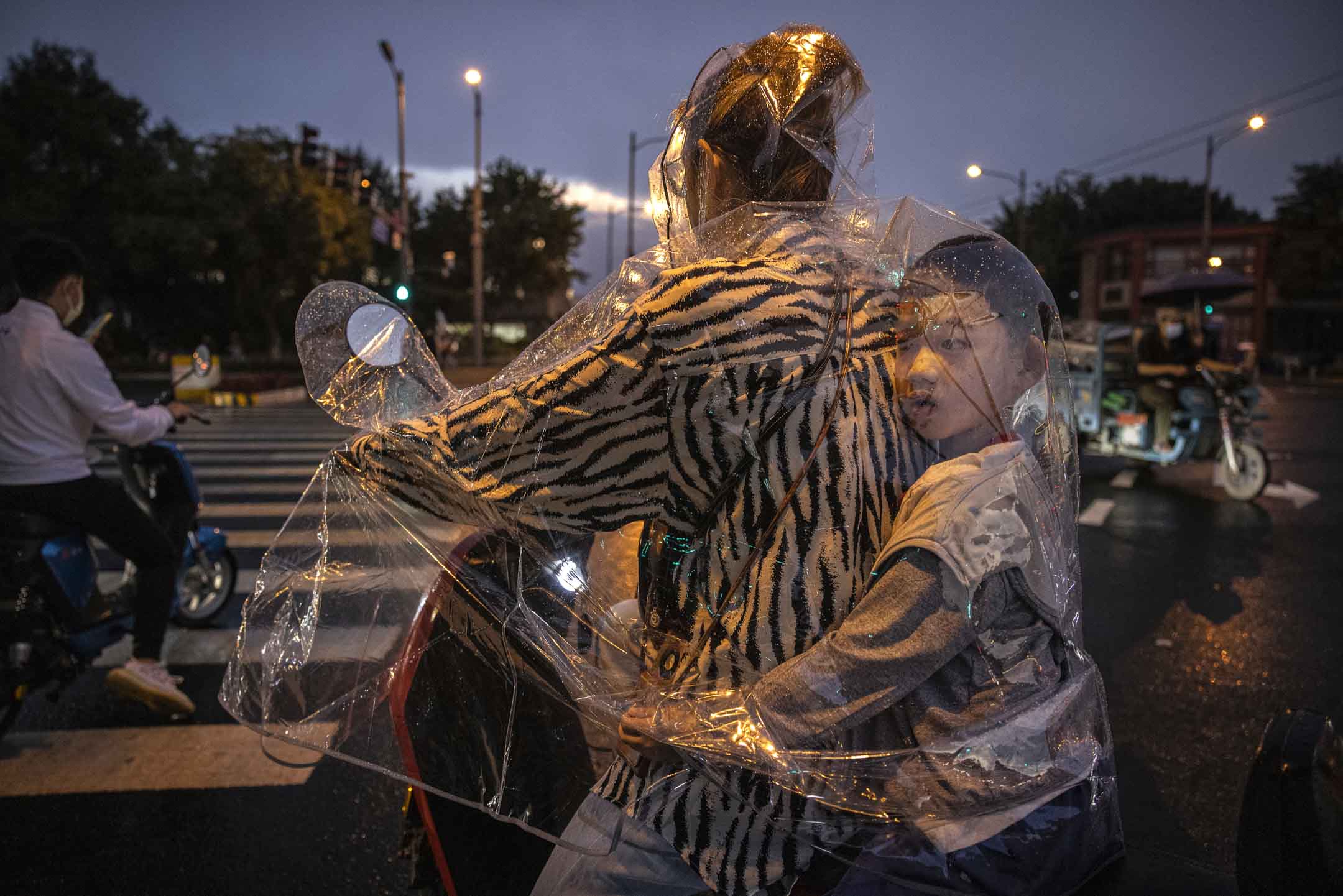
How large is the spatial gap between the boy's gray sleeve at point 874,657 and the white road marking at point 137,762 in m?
2.54

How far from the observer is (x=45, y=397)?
10.7 feet

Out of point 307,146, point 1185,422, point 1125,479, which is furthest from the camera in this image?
point 307,146

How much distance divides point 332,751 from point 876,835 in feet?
2.65

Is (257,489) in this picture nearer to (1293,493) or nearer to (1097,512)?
(1097,512)

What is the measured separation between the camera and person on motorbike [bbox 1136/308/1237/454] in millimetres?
9195

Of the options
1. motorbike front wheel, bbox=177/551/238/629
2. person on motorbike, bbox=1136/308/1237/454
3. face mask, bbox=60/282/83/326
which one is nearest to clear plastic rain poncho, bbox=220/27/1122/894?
face mask, bbox=60/282/83/326

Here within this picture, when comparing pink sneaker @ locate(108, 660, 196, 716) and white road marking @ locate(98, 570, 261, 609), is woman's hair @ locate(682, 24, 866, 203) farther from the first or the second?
white road marking @ locate(98, 570, 261, 609)

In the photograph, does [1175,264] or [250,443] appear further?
[1175,264]

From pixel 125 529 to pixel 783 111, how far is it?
3.18 meters

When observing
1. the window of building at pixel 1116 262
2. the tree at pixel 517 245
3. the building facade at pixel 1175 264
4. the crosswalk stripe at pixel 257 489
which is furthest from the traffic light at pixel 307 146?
the window of building at pixel 1116 262

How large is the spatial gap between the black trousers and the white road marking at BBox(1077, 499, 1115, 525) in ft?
20.4

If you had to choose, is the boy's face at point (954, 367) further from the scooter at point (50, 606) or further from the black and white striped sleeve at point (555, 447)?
the scooter at point (50, 606)

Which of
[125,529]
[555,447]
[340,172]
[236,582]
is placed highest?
[340,172]

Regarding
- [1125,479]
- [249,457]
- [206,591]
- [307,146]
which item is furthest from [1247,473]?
[307,146]
